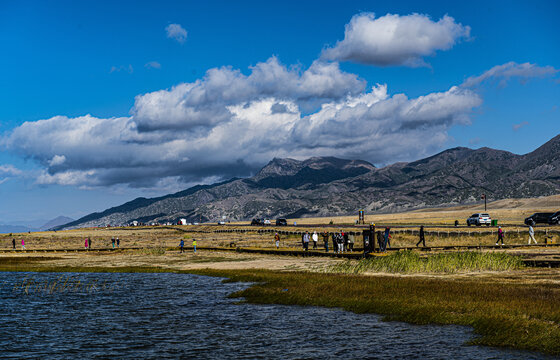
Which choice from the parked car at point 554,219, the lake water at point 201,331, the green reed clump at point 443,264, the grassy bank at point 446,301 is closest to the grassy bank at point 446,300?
the grassy bank at point 446,301

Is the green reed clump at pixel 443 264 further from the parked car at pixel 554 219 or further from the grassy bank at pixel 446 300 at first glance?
the parked car at pixel 554 219

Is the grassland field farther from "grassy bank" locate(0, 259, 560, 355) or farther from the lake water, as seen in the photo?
the lake water

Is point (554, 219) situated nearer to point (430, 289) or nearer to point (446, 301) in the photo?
point (430, 289)

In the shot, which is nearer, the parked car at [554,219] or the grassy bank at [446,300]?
the grassy bank at [446,300]

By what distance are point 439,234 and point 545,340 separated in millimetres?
62339

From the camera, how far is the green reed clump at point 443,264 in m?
38.1

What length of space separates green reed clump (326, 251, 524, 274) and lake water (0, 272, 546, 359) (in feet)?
40.8

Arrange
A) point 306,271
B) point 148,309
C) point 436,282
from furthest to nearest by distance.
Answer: point 306,271 → point 436,282 → point 148,309

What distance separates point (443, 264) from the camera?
126 ft

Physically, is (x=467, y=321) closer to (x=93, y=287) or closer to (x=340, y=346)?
(x=340, y=346)

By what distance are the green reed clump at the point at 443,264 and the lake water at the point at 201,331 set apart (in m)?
12.4

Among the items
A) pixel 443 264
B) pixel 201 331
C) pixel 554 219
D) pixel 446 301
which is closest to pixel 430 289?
pixel 446 301

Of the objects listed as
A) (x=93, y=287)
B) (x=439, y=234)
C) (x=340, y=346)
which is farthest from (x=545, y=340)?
(x=439, y=234)

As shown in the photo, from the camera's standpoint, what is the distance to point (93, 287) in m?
38.1
